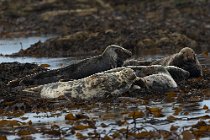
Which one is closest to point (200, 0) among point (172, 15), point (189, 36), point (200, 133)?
point (172, 15)

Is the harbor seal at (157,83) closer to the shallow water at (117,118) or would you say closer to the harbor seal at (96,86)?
the harbor seal at (96,86)

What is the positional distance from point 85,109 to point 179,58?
119 inches

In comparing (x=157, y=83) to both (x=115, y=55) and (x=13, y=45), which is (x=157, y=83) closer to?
(x=115, y=55)

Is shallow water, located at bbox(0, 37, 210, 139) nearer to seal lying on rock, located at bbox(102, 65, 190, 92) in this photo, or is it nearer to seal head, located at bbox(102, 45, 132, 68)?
seal lying on rock, located at bbox(102, 65, 190, 92)

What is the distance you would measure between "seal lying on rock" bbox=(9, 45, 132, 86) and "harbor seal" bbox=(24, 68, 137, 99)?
3.00ft

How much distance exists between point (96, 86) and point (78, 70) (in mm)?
1660

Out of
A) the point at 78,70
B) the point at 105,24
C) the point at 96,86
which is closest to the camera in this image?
the point at 96,86

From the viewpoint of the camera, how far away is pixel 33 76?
10.1m

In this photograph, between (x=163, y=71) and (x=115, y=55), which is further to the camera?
(x=115, y=55)

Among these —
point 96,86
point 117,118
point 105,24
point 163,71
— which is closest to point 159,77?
point 163,71

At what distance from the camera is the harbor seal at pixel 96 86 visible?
339 inches

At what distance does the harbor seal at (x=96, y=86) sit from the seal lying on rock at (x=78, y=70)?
913mm

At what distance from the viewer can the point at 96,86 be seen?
339 inches

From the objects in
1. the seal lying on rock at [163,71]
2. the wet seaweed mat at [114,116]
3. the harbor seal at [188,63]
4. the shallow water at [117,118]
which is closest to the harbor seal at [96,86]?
the wet seaweed mat at [114,116]
